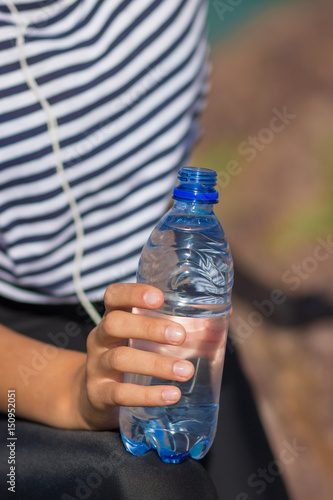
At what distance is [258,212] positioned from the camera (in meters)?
1.63

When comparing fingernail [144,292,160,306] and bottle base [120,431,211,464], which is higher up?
fingernail [144,292,160,306]

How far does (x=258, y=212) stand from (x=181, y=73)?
25.0 inches

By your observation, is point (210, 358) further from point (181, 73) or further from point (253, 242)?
point (253, 242)

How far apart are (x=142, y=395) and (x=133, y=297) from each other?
0.11 metres

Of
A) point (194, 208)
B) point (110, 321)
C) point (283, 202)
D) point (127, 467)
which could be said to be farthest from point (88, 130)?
point (283, 202)

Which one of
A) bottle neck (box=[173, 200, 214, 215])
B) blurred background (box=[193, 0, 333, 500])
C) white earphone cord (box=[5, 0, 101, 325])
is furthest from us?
blurred background (box=[193, 0, 333, 500])

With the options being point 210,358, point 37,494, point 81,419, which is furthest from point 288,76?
point 37,494

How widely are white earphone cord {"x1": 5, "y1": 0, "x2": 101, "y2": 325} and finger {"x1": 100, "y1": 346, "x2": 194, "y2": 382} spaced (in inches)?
14.7

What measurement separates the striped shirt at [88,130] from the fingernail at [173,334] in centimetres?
51

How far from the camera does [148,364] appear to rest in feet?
1.92

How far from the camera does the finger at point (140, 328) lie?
1.86 feet

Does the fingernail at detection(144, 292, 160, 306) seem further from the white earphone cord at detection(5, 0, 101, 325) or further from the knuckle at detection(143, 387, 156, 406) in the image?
the white earphone cord at detection(5, 0, 101, 325)

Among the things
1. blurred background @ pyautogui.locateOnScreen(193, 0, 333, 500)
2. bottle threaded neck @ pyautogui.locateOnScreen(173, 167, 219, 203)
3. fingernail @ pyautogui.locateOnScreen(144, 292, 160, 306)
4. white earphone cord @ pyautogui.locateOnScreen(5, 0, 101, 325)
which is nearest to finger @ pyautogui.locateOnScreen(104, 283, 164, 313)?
fingernail @ pyautogui.locateOnScreen(144, 292, 160, 306)

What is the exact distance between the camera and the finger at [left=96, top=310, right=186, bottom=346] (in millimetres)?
566
